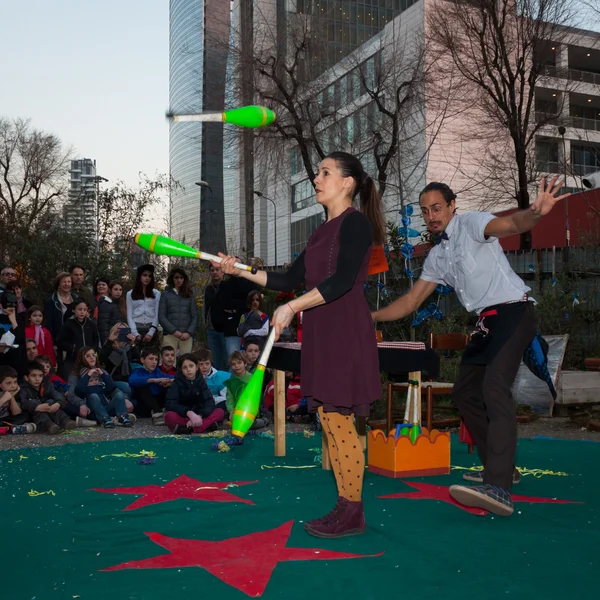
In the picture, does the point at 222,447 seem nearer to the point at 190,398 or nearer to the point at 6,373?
the point at 190,398

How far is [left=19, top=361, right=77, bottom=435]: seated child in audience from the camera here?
7113mm

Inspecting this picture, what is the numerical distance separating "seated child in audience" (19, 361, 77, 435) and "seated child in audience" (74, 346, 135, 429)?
267 mm

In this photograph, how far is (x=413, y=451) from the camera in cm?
466

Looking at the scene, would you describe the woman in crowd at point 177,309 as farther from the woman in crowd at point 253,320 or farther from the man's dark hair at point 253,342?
the man's dark hair at point 253,342

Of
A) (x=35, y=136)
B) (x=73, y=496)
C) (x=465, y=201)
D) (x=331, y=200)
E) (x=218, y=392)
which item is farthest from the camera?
(x=35, y=136)

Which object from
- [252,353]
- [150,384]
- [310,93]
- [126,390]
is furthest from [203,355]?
[310,93]

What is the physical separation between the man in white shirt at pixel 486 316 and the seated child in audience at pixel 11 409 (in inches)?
185

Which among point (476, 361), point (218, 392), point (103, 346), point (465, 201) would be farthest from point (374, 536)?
point (465, 201)

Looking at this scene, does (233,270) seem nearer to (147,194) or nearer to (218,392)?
(218,392)

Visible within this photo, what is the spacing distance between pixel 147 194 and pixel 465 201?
1890 cm

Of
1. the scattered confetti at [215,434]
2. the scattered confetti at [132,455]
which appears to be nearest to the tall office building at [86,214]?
the scattered confetti at [215,434]

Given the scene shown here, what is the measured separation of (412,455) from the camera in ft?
15.3

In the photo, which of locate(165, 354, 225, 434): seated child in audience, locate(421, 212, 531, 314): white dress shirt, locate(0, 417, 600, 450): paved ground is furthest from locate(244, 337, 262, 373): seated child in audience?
locate(421, 212, 531, 314): white dress shirt

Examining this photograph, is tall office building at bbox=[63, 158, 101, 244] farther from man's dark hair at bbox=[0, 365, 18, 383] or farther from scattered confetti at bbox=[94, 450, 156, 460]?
scattered confetti at bbox=[94, 450, 156, 460]
